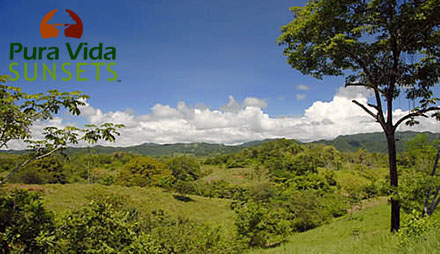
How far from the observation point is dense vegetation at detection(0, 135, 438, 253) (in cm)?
603

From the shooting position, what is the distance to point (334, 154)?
89.2 m

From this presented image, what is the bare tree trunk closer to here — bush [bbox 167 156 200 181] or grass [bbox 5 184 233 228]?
grass [bbox 5 184 233 228]

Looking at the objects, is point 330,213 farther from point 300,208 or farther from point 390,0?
point 390,0

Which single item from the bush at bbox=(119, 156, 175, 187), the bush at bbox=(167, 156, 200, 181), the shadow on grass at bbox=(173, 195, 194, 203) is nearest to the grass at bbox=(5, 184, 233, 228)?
the shadow on grass at bbox=(173, 195, 194, 203)

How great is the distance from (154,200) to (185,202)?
5451mm

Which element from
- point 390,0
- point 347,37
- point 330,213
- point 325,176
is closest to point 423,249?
point 347,37

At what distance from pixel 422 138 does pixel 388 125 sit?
3.17 meters

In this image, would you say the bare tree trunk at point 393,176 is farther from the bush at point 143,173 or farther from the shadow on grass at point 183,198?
the bush at point 143,173

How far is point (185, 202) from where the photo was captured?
45.5 m

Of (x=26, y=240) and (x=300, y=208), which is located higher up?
(x=26, y=240)

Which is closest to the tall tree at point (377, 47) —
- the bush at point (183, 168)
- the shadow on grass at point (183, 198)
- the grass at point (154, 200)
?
the grass at point (154, 200)

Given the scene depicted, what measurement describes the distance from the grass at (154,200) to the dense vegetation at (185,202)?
0.71 feet

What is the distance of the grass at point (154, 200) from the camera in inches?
1366

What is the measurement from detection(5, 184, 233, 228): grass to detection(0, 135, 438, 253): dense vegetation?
22 centimetres
